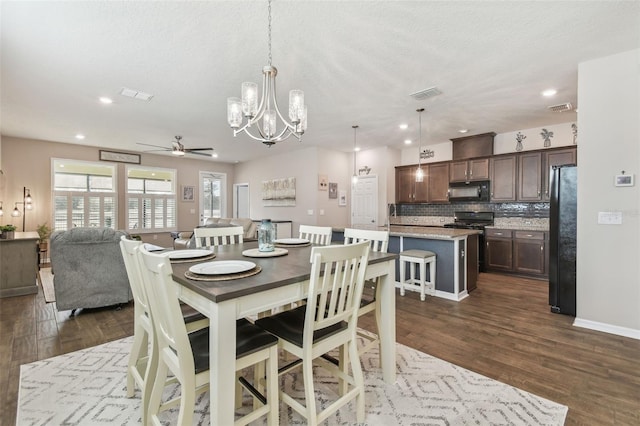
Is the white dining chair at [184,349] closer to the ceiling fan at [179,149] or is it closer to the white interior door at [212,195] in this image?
the ceiling fan at [179,149]

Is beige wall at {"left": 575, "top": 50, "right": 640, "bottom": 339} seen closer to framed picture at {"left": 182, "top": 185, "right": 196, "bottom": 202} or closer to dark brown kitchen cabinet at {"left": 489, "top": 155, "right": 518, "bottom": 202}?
dark brown kitchen cabinet at {"left": 489, "top": 155, "right": 518, "bottom": 202}

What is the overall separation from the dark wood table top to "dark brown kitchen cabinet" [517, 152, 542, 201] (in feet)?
14.7

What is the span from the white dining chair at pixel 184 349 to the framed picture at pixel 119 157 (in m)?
7.11

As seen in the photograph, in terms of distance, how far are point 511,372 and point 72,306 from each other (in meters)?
4.28

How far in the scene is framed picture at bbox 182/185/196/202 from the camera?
323 inches

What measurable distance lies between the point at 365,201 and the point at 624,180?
15.5 ft

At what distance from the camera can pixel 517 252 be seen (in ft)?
16.5

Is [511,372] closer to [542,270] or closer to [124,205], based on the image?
[542,270]

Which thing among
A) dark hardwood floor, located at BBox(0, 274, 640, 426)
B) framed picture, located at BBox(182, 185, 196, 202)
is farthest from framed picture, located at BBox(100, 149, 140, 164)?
dark hardwood floor, located at BBox(0, 274, 640, 426)

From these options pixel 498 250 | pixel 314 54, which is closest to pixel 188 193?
pixel 314 54

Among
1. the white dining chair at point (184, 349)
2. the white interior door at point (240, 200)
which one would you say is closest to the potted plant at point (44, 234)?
the white interior door at point (240, 200)

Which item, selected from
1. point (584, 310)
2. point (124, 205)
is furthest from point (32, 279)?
point (584, 310)

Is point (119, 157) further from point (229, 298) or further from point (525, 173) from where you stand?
point (525, 173)

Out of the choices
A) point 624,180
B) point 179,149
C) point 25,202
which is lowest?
point 25,202
